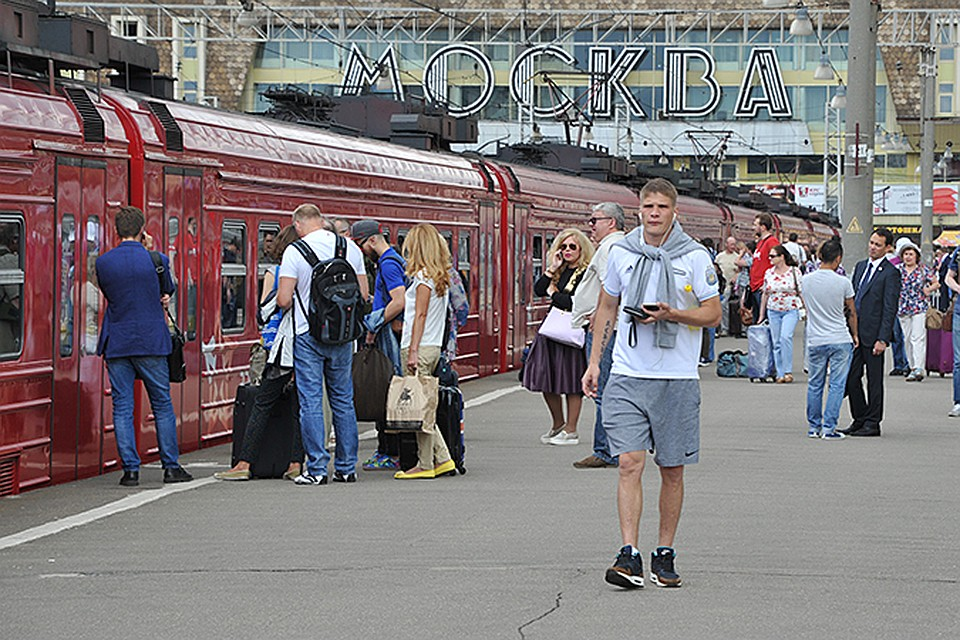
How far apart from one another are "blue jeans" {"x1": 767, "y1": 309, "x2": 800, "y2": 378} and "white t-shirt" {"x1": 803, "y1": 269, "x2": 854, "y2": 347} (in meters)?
5.96

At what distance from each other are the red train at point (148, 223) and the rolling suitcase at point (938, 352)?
7.40 metres

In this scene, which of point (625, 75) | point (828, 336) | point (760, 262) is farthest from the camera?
point (625, 75)

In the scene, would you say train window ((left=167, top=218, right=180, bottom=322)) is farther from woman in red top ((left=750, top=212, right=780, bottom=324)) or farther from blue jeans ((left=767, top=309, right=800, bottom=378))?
woman in red top ((left=750, top=212, right=780, bottom=324))

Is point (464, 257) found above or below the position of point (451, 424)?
above

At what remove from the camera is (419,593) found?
26.5 ft

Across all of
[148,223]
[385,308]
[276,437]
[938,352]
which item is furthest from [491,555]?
[938,352]

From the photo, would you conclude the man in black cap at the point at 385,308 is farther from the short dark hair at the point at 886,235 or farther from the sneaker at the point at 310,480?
the short dark hair at the point at 886,235

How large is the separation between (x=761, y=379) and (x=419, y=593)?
15045 millimetres

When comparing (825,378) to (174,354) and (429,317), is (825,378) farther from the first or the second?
(174,354)

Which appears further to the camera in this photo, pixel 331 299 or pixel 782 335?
pixel 782 335

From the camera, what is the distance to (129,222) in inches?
466

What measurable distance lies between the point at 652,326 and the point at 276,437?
14.7 feet

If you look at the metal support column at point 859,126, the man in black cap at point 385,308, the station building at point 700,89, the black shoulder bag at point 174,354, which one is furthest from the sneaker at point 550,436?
the station building at point 700,89

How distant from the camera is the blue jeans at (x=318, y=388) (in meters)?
11.9
